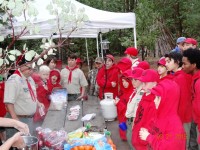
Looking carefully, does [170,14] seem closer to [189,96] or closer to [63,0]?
[189,96]

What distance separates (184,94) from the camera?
4.36 meters

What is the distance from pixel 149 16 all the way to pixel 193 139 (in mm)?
8453

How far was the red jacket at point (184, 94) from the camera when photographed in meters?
4.33

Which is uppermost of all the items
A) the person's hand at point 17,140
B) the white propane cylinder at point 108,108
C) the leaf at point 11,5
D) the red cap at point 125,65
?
the leaf at point 11,5

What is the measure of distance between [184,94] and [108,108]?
1.52 m

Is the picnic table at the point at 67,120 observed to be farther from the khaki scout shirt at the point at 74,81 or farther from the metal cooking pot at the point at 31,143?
the metal cooking pot at the point at 31,143

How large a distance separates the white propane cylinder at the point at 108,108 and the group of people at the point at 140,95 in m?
0.20

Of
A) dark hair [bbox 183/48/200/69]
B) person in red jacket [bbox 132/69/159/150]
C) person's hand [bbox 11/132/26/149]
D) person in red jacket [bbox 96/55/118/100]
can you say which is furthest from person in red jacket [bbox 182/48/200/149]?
person's hand [bbox 11/132/26/149]

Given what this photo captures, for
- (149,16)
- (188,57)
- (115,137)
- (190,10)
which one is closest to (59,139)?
(188,57)

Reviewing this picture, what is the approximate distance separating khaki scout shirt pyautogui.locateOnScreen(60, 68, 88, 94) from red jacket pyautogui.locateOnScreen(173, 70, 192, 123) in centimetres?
258

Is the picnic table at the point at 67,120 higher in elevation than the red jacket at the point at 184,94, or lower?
lower

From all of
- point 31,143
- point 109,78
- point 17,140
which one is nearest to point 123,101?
point 109,78

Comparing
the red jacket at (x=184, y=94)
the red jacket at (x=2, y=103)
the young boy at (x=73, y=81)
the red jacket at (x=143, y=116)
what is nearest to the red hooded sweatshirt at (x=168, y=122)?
the red jacket at (x=143, y=116)

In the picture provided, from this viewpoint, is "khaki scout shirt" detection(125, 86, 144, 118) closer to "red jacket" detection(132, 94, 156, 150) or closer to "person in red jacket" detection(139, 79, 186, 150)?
"red jacket" detection(132, 94, 156, 150)
